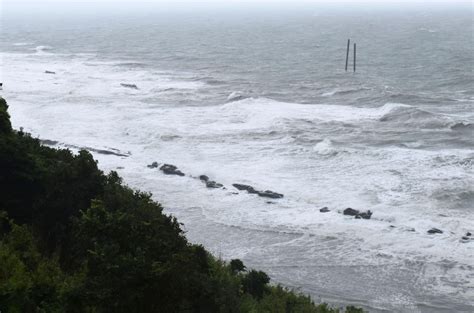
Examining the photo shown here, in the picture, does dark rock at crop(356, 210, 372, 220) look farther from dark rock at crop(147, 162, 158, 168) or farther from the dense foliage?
dark rock at crop(147, 162, 158, 168)

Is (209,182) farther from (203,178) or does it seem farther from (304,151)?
(304,151)

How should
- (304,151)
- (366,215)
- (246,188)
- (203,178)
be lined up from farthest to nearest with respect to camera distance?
1. (304,151)
2. (203,178)
3. (246,188)
4. (366,215)

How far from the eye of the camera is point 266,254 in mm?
23844

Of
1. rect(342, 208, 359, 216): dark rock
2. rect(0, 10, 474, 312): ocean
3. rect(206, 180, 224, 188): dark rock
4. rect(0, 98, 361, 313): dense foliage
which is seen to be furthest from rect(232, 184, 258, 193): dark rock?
rect(0, 98, 361, 313): dense foliage

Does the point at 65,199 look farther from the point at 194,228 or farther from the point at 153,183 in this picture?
the point at 153,183

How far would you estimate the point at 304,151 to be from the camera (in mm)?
38344

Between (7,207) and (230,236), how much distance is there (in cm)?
934

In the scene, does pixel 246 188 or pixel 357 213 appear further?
pixel 246 188

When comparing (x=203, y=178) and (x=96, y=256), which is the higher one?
(x=96, y=256)

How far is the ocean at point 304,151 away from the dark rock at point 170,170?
1.45ft

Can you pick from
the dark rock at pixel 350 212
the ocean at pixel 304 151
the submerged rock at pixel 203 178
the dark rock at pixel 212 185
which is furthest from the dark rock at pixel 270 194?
the submerged rock at pixel 203 178

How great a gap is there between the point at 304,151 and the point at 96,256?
86.5 ft

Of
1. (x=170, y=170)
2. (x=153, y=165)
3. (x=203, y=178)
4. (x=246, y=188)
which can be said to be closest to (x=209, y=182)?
(x=203, y=178)

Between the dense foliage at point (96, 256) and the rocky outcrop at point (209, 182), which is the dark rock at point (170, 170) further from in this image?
the dense foliage at point (96, 256)
